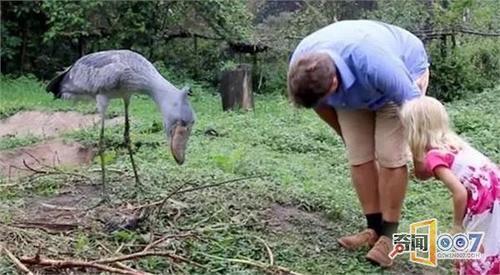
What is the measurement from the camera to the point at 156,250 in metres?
3.41

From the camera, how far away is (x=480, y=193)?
3.01 m

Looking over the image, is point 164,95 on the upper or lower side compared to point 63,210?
upper

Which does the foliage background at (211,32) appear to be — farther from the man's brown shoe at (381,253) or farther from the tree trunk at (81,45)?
the man's brown shoe at (381,253)

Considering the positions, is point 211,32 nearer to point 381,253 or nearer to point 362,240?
point 362,240

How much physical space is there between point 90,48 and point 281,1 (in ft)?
12.6

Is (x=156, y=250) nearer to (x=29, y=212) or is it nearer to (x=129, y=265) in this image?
(x=129, y=265)

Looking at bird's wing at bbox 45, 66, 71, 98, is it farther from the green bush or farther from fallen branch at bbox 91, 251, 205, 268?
the green bush

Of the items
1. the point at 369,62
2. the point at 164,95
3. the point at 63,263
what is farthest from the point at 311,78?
the point at 63,263

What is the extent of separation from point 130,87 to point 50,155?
2487mm

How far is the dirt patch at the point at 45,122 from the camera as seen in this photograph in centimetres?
805

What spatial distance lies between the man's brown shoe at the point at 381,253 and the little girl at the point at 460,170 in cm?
53

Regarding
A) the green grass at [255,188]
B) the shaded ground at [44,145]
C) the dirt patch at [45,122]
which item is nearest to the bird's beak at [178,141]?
the green grass at [255,188]

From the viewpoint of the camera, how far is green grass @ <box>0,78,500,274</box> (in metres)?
3.56

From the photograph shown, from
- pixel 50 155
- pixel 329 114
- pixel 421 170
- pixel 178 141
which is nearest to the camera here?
pixel 421 170
